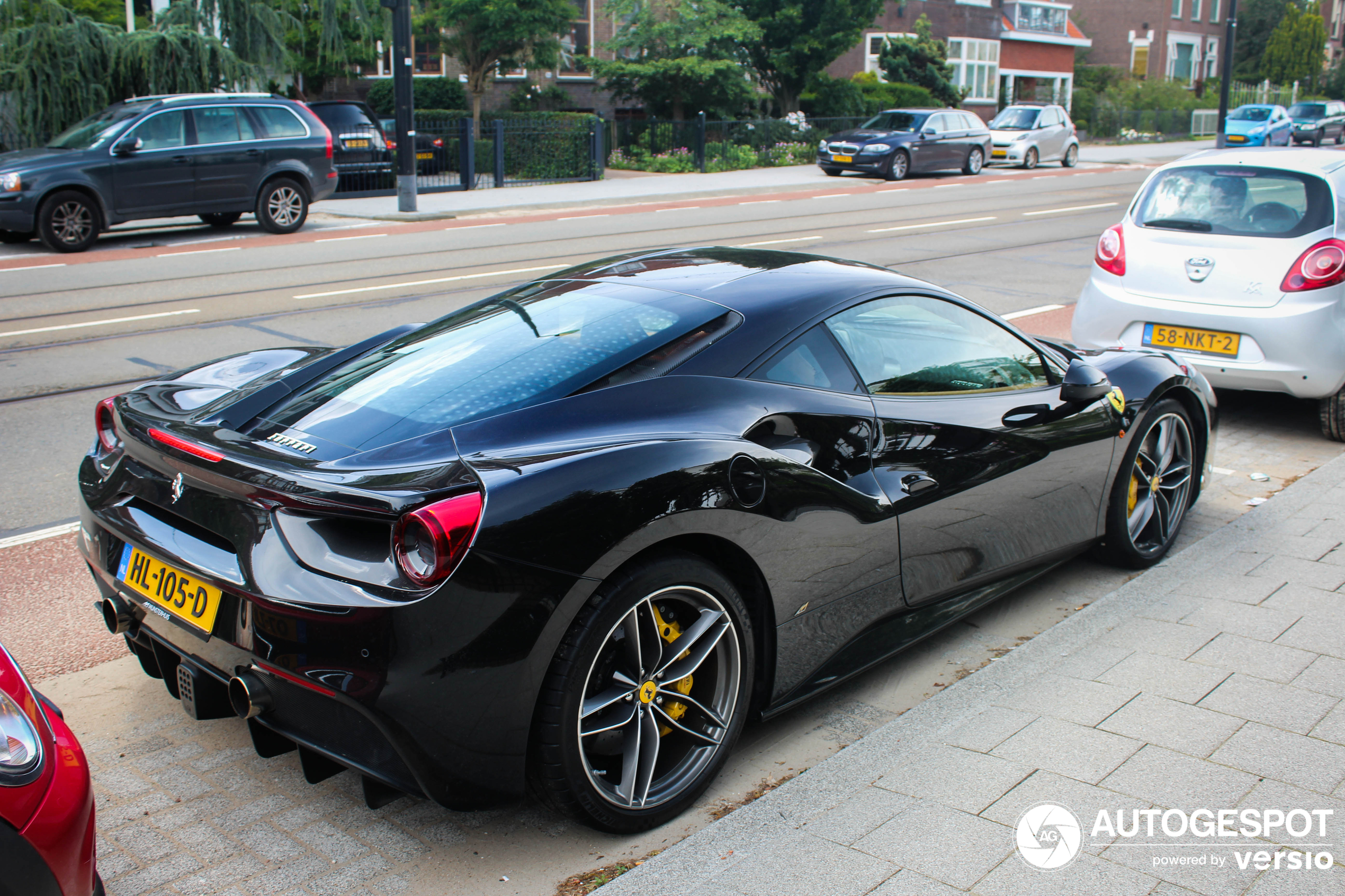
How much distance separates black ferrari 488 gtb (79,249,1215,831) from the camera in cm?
246

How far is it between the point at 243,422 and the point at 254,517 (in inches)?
23.5

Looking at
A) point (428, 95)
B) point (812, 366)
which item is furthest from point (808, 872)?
point (428, 95)

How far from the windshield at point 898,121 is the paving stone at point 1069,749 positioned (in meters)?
26.0

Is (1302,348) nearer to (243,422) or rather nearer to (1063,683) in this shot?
(1063,683)

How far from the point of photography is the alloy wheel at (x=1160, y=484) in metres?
4.61

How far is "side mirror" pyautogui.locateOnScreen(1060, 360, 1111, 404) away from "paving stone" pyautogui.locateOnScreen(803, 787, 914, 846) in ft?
5.76

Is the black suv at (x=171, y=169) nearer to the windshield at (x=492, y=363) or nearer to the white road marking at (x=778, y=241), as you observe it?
the white road marking at (x=778, y=241)

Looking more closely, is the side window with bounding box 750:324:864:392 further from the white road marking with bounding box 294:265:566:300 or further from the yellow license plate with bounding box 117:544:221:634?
the white road marking with bounding box 294:265:566:300

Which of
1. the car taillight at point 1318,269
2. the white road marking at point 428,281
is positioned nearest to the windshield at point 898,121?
the white road marking at point 428,281

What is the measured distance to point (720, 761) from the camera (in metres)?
3.00

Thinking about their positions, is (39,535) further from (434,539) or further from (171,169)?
(171,169)

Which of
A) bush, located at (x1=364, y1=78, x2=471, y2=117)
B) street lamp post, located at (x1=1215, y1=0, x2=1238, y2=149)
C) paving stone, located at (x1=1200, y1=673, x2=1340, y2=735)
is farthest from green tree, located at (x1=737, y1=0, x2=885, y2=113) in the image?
paving stone, located at (x1=1200, y1=673, x2=1340, y2=735)

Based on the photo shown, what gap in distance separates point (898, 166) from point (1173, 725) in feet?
82.7
